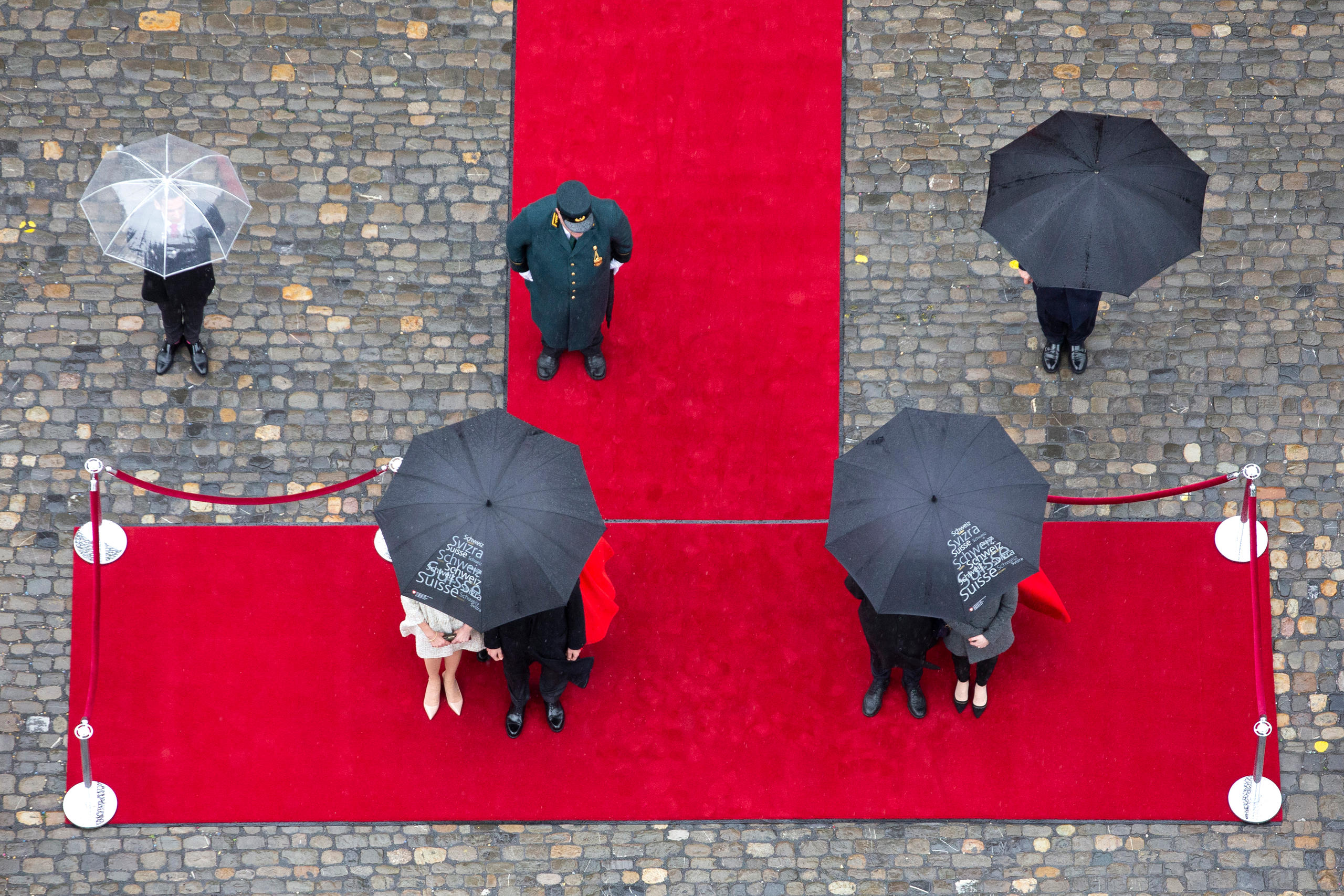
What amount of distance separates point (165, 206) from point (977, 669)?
6.11 m

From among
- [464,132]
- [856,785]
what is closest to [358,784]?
[856,785]

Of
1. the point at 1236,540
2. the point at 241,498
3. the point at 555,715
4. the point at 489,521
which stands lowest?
the point at 555,715

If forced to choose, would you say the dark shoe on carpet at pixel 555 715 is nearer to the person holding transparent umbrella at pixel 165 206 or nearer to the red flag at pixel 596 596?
the red flag at pixel 596 596

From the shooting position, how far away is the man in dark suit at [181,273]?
792cm

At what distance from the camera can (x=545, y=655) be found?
316 inches

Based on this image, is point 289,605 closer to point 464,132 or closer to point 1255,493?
point 464,132

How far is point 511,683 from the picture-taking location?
8391 millimetres

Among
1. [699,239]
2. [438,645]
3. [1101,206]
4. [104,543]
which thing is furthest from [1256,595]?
[104,543]

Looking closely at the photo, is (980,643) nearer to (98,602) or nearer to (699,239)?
(699,239)

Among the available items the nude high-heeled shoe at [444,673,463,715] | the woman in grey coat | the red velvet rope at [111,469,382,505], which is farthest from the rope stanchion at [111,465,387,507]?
the woman in grey coat

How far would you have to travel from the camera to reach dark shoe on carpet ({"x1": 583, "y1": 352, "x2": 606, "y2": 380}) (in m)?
9.25

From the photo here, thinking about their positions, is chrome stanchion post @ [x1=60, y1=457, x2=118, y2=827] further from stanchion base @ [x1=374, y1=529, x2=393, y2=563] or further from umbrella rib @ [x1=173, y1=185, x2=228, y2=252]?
stanchion base @ [x1=374, y1=529, x2=393, y2=563]

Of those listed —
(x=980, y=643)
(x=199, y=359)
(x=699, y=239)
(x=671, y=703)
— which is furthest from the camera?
(x=699, y=239)

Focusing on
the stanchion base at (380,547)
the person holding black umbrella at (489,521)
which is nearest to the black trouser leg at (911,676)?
the person holding black umbrella at (489,521)
